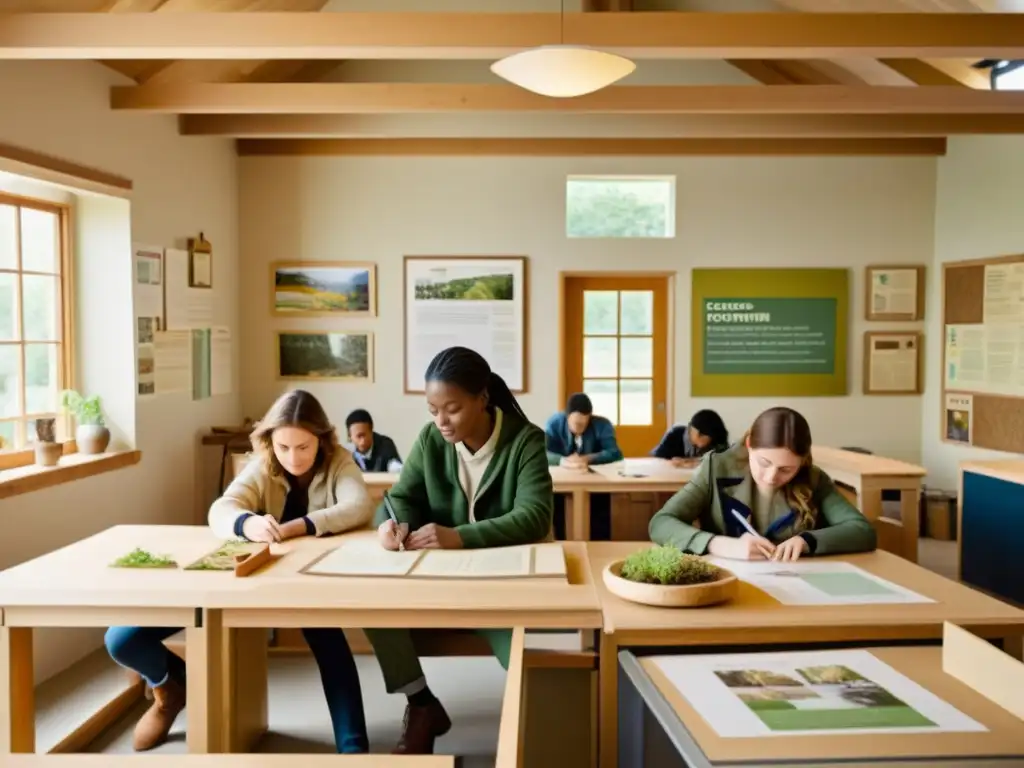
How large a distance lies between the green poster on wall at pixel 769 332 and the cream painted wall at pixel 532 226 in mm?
99

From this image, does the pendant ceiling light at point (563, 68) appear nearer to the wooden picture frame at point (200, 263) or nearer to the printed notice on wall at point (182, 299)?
the printed notice on wall at point (182, 299)

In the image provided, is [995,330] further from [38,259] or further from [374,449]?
[38,259]

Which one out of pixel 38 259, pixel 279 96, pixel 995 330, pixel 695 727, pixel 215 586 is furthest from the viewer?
pixel 995 330

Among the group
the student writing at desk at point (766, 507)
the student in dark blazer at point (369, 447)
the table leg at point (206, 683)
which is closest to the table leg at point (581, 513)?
the student in dark blazer at point (369, 447)

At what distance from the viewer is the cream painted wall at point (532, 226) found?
6.67 meters

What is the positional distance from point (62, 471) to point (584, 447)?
2.86 m

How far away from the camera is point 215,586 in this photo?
86.1 inches

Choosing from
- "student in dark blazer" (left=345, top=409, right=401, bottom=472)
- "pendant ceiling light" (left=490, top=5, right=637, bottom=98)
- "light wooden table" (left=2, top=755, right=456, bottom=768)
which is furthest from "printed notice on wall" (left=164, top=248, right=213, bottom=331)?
"light wooden table" (left=2, top=755, right=456, bottom=768)

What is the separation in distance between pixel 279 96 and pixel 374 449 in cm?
200

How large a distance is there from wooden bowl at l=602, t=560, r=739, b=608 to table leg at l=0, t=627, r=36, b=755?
1.45m

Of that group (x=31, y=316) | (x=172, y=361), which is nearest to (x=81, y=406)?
(x=31, y=316)

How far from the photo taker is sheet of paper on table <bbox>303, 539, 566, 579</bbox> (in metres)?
2.27

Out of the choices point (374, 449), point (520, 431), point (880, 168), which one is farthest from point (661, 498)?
point (880, 168)

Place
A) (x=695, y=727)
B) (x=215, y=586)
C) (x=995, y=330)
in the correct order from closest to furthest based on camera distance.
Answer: (x=695, y=727) → (x=215, y=586) → (x=995, y=330)
